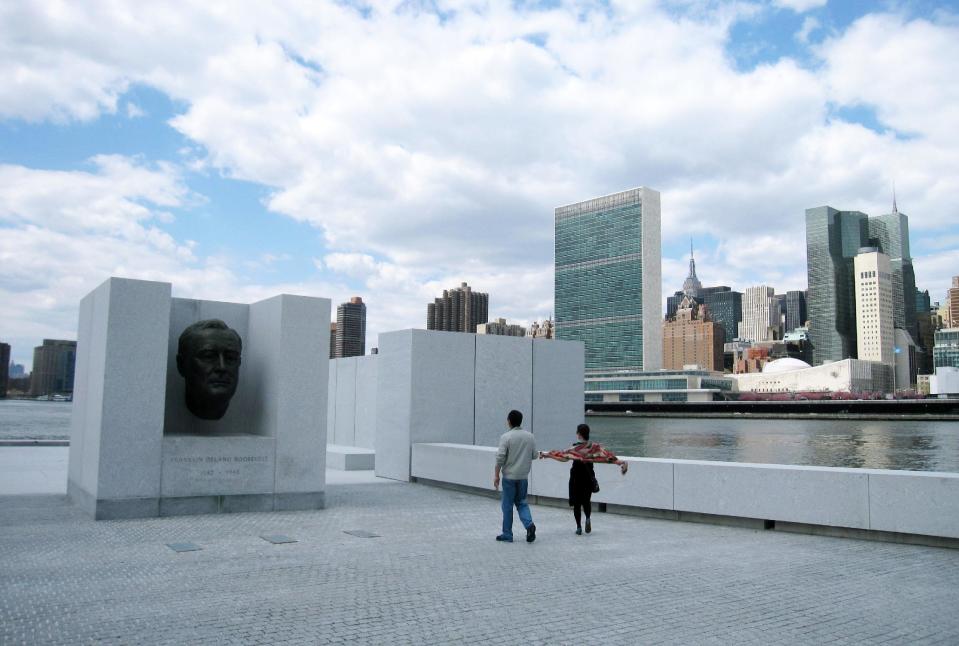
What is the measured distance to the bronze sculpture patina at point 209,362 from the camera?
38.4 feet

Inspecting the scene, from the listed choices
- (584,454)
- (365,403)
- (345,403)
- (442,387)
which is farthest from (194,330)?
(345,403)

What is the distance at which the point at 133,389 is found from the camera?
10938mm

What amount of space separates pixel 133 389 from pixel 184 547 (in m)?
3.37

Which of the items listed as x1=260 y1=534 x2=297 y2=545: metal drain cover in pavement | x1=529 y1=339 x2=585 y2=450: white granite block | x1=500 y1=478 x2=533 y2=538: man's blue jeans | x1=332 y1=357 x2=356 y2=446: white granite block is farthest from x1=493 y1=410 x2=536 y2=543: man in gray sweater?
x1=332 y1=357 x2=356 y2=446: white granite block

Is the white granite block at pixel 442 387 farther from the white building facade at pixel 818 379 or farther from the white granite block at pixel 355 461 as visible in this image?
the white building facade at pixel 818 379

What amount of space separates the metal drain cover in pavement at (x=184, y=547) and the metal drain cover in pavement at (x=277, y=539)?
815mm

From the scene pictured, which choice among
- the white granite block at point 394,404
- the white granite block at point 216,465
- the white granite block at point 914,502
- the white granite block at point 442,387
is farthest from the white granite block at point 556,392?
the white granite block at point 914,502

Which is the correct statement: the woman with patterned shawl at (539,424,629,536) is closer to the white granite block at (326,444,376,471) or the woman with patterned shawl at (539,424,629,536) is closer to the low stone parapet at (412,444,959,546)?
the low stone parapet at (412,444,959,546)

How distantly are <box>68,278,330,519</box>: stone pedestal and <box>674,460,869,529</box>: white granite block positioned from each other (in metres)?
5.70

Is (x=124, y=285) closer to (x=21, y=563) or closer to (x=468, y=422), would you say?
(x=21, y=563)

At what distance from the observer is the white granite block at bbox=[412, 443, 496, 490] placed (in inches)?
539

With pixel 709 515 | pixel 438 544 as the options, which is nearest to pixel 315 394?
pixel 438 544

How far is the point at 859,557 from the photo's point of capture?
821 cm

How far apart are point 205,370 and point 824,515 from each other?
8.93 metres
